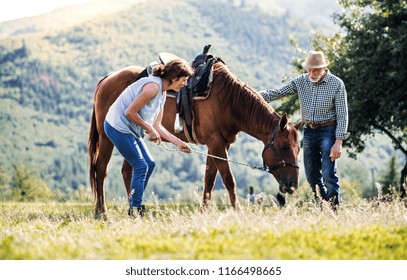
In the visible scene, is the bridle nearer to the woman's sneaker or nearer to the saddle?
the saddle

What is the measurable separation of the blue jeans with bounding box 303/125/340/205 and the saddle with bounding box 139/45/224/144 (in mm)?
1982

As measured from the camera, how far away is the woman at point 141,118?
27.9 ft

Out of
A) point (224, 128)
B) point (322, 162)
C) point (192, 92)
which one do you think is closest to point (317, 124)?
point (322, 162)

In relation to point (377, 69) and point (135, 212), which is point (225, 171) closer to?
point (135, 212)

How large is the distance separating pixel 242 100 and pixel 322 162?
1.73 meters

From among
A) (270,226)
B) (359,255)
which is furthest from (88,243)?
(359,255)

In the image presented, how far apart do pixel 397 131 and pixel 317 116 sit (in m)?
20.2

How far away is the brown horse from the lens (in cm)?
998

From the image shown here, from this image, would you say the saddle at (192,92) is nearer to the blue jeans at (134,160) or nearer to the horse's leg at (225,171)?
→ the horse's leg at (225,171)

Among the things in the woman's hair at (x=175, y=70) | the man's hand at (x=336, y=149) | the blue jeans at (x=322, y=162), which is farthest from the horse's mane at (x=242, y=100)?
the woman's hair at (x=175, y=70)

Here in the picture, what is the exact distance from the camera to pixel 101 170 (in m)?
11.5

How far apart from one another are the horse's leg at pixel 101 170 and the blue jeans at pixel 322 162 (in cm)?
368

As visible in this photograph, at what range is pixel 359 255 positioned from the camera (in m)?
6.13

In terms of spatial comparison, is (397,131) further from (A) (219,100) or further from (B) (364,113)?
(A) (219,100)
